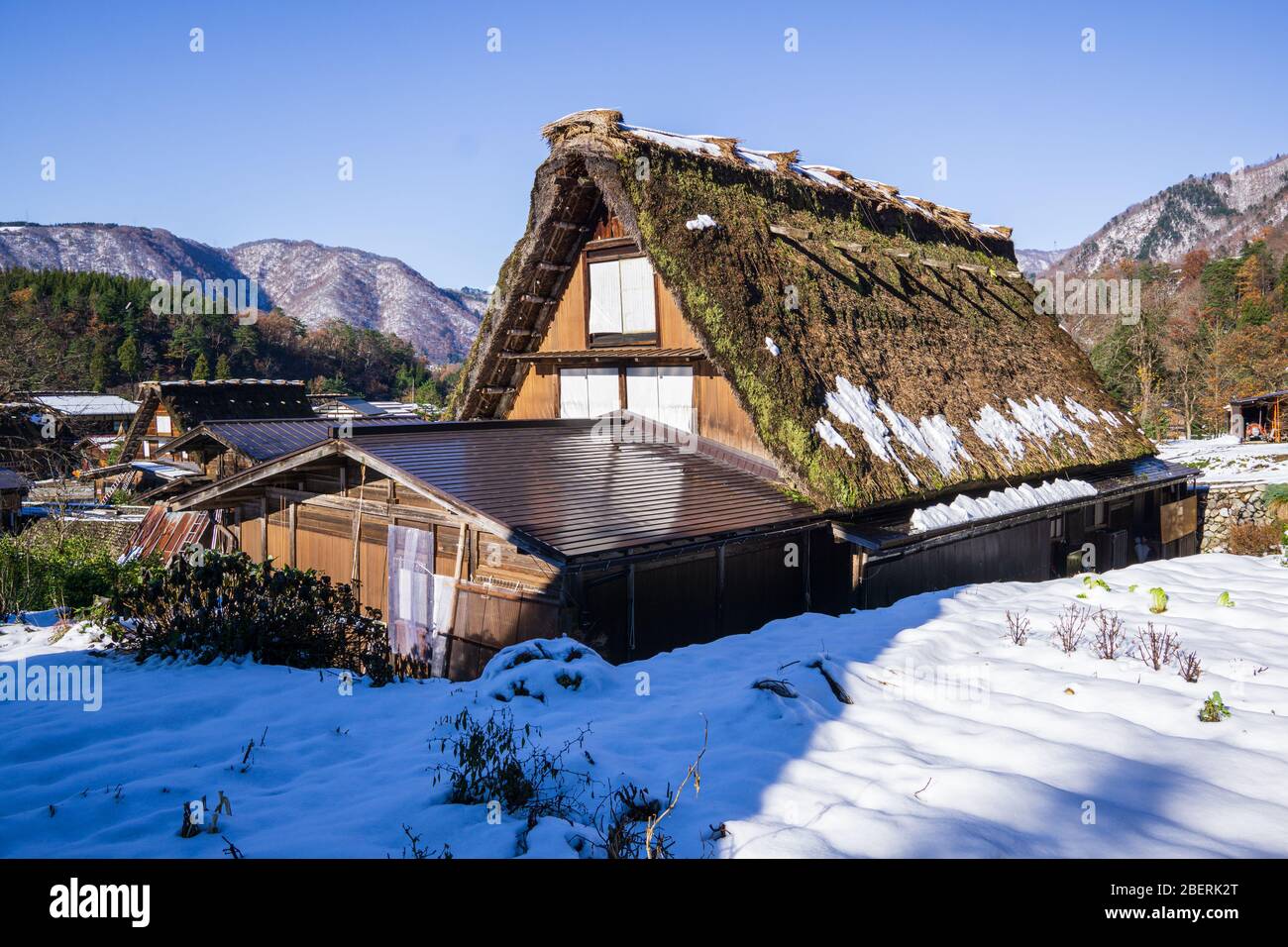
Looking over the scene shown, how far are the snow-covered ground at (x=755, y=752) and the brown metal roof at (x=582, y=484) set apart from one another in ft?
5.58

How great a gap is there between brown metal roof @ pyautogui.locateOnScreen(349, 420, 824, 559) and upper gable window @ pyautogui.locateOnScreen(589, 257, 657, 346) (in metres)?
2.00

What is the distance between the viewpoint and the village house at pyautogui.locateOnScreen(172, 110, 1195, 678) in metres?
9.23

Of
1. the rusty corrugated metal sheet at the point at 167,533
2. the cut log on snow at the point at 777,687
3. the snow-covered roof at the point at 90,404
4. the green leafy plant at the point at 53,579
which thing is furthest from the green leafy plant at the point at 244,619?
the snow-covered roof at the point at 90,404

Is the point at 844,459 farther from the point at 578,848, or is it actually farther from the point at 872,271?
the point at 578,848

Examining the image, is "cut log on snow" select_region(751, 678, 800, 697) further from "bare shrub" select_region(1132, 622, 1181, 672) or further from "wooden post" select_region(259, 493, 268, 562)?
"wooden post" select_region(259, 493, 268, 562)

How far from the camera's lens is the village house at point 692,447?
9234mm

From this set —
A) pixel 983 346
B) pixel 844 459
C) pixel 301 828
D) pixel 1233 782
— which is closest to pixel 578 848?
pixel 301 828

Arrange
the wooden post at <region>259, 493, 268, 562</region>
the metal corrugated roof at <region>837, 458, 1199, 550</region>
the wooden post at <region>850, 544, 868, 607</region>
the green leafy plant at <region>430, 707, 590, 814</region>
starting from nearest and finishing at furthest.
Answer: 1. the green leafy plant at <region>430, 707, 590, 814</region>
2. the metal corrugated roof at <region>837, 458, 1199, 550</region>
3. the wooden post at <region>850, 544, 868, 607</region>
4. the wooden post at <region>259, 493, 268, 562</region>

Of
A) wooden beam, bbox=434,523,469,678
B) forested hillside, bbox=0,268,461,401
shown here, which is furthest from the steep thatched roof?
forested hillside, bbox=0,268,461,401

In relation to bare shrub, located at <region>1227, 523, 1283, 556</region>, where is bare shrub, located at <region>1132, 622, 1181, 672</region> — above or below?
above

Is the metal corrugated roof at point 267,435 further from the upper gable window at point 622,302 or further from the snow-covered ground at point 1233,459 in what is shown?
the snow-covered ground at point 1233,459

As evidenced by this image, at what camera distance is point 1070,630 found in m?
7.30

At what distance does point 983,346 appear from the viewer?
1673 centimetres
